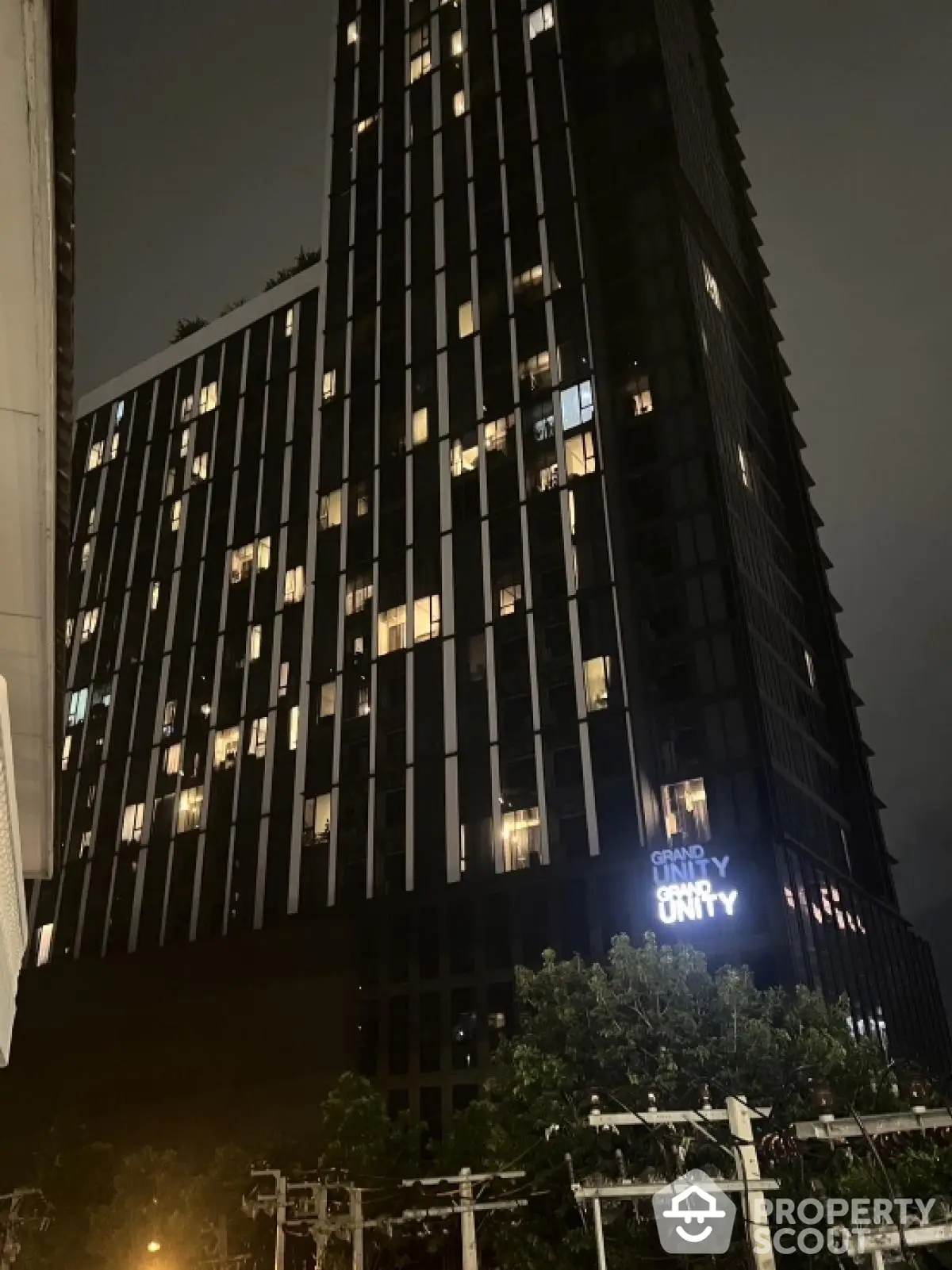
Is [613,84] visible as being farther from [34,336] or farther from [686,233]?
[34,336]

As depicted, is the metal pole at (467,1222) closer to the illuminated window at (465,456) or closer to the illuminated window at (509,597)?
the illuminated window at (509,597)

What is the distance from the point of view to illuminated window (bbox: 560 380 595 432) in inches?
1827

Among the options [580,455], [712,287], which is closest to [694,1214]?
[580,455]

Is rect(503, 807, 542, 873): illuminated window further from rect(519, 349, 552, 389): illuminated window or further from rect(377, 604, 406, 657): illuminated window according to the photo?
rect(519, 349, 552, 389): illuminated window

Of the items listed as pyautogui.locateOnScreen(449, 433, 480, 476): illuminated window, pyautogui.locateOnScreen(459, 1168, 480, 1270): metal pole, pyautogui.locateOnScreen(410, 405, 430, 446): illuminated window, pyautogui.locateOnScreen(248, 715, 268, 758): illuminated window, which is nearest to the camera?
pyautogui.locateOnScreen(459, 1168, 480, 1270): metal pole

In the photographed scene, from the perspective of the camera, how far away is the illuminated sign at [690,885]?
3531 centimetres

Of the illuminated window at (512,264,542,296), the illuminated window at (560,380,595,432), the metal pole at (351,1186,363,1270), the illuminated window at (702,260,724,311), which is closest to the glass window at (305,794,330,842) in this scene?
the illuminated window at (560,380,595,432)

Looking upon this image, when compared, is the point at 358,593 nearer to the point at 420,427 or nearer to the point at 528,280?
the point at 420,427

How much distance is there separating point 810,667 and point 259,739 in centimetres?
2840

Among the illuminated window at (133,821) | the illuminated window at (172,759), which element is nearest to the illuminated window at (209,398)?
the illuminated window at (172,759)

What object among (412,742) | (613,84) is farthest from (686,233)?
(412,742)

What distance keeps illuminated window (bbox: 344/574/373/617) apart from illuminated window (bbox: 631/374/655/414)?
50.0 feet

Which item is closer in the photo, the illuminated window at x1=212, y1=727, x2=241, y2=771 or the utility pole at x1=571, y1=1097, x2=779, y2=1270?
the utility pole at x1=571, y1=1097, x2=779, y2=1270

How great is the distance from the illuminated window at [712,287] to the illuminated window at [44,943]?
1875 inches
